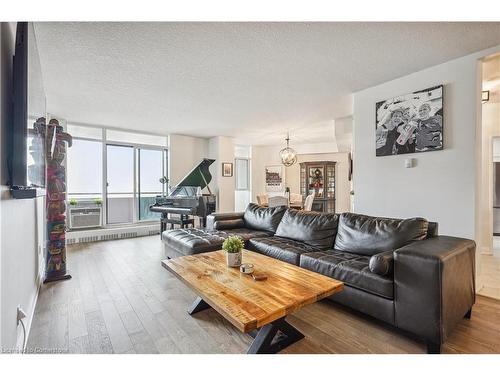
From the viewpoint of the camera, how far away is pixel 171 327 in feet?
6.21

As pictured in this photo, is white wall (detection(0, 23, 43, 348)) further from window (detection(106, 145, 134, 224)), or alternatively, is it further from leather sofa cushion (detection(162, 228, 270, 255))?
A: window (detection(106, 145, 134, 224))

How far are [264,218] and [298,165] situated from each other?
5.11 m

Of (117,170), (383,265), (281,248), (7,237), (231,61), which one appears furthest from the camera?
(117,170)

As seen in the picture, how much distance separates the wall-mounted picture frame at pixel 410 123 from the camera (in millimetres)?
2783

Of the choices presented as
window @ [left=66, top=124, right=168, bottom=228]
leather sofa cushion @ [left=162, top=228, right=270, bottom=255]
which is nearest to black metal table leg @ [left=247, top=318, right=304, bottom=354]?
leather sofa cushion @ [left=162, top=228, right=270, bottom=255]

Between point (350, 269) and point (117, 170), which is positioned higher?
point (117, 170)

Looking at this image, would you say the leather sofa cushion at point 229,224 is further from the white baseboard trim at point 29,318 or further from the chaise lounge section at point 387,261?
the white baseboard trim at point 29,318

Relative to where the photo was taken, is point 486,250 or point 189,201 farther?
point 189,201

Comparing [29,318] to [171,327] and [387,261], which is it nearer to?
[171,327]

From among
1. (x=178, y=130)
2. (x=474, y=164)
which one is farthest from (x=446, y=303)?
(x=178, y=130)

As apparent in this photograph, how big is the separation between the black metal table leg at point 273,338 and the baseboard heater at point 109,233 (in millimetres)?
4790

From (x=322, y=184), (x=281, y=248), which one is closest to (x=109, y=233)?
(x=281, y=248)

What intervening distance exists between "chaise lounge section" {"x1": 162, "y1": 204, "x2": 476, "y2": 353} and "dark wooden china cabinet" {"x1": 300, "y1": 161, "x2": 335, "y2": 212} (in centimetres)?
494
